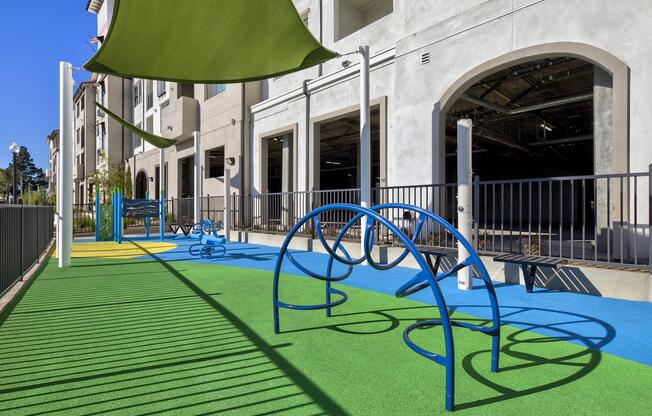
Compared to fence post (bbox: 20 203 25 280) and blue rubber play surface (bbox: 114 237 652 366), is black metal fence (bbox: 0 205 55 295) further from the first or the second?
blue rubber play surface (bbox: 114 237 652 366)

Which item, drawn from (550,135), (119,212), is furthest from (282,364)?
(550,135)

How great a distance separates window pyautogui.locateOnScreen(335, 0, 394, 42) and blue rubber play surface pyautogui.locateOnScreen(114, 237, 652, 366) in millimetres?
8630

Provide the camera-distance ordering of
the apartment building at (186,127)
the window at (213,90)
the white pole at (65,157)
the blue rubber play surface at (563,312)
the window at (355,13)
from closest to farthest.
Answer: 1. the blue rubber play surface at (563,312)
2. the white pole at (65,157)
3. the window at (355,13)
4. the apartment building at (186,127)
5. the window at (213,90)

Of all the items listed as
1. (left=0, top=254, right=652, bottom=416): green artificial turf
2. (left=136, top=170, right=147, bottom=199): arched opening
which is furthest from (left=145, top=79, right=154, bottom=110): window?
(left=0, top=254, right=652, bottom=416): green artificial turf

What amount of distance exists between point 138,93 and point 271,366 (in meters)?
28.1

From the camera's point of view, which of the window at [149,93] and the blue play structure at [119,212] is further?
the window at [149,93]

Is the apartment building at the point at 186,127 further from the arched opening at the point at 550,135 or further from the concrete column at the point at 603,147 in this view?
the concrete column at the point at 603,147

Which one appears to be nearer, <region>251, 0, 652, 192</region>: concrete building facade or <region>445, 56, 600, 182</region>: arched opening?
<region>251, 0, 652, 192</region>: concrete building facade

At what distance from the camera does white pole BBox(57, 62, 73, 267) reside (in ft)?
23.7

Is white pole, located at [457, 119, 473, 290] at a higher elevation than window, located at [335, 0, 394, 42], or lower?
lower

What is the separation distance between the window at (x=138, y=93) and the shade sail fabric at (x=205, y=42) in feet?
73.7

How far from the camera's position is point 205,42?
5.20 meters

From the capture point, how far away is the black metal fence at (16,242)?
15.4 ft

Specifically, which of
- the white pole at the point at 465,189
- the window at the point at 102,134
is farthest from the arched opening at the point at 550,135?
the window at the point at 102,134
